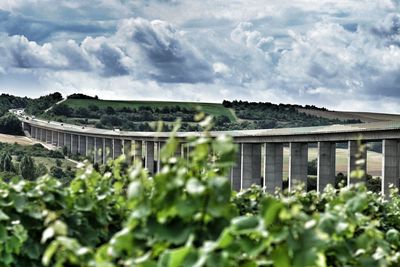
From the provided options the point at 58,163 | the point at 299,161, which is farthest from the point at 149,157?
the point at 299,161

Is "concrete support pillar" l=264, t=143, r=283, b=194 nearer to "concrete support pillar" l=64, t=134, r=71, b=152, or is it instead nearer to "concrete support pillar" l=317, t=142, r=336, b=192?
"concrete support pillar" l=317, t=142, r=336, b=192

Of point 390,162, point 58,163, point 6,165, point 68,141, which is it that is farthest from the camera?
point 68,141

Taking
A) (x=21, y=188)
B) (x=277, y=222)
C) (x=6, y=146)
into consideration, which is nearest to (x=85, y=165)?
(x=21, y=188)

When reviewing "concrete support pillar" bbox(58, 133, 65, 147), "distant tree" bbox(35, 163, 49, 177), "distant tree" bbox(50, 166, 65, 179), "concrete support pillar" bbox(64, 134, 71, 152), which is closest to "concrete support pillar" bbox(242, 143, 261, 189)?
"distant tree" bbox(50, 166, 65, 179)

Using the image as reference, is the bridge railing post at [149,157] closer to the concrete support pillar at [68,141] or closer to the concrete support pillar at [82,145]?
the concrete support pillar at [82,145]

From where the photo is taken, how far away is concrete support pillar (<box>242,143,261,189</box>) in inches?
3482

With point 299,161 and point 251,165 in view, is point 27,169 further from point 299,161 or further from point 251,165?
point 299,161

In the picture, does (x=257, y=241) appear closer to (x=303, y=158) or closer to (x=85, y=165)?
(x=85, y=165)

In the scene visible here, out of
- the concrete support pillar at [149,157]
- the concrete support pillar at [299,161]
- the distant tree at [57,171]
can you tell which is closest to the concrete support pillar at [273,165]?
the concrete support pillar at [299,161]

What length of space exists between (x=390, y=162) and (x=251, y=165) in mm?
25705

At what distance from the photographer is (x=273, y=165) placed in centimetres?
8469

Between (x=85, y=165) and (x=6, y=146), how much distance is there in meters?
163

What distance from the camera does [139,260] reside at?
16.9ft

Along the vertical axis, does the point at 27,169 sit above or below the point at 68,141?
below
